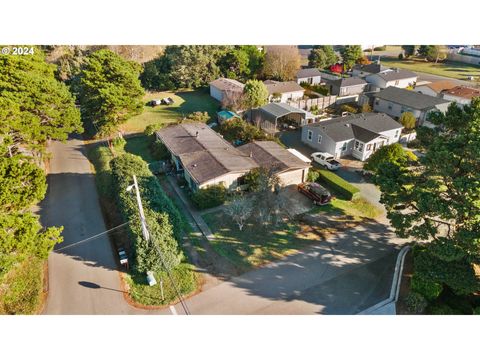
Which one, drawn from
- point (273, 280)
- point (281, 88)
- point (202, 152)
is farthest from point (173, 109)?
point (273, 280)

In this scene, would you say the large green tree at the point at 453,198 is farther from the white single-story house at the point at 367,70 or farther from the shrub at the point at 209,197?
the white single-story house at the point at 367,70

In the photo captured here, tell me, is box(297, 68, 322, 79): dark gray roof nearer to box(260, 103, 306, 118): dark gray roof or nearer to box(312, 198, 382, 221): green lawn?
box(260, 103, 306, 118): dark gray roof

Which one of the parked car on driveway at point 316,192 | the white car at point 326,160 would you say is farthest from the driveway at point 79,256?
the white car at point 326,160

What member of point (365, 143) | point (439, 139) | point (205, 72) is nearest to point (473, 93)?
point (365, 143)

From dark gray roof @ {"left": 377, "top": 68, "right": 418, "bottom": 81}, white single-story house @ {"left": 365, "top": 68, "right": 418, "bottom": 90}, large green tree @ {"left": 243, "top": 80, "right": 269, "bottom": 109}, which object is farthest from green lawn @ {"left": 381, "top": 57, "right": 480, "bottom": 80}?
large green tree @ {"left": 243, "top": 80, "right": 269, "bottom": 109}

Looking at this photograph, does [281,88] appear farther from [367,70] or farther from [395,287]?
[395,287]

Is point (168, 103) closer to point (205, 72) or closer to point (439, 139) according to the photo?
point (205, 72)
